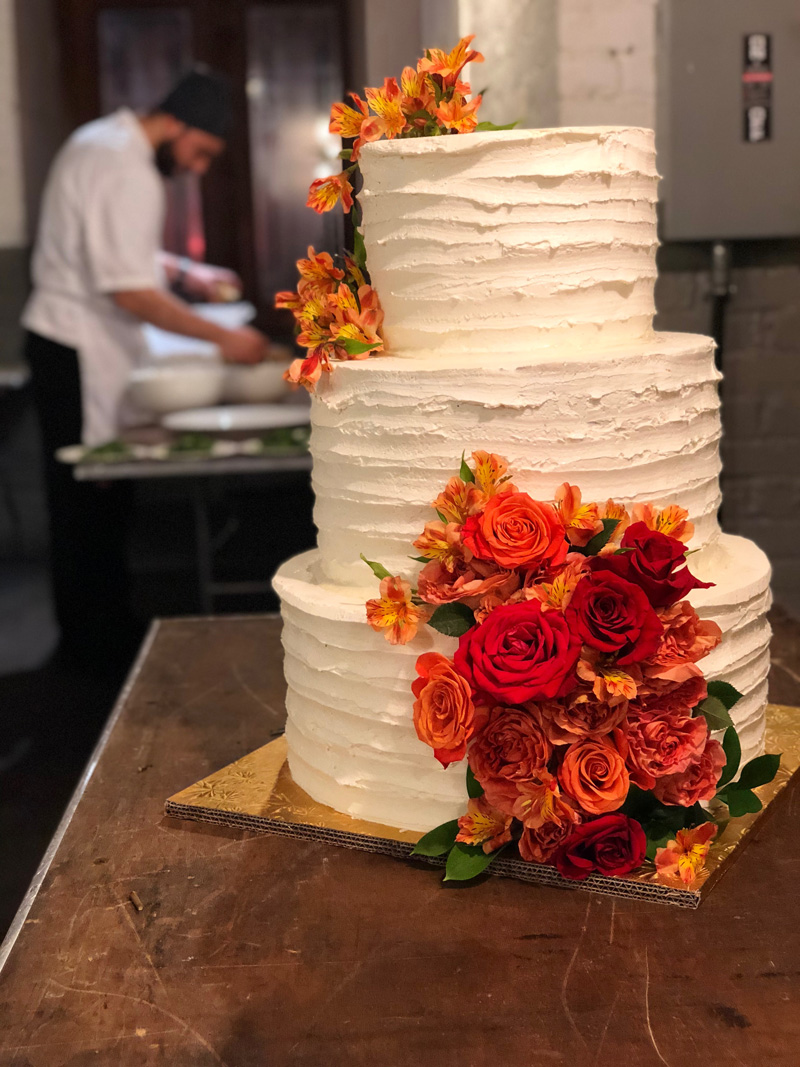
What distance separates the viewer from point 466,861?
4.02 feet

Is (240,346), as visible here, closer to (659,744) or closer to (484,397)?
(484,397)

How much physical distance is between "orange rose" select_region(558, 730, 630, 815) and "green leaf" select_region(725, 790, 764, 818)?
194 millimetres

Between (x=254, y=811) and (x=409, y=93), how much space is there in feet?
2.81

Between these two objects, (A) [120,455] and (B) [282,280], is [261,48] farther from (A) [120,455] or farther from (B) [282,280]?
(A) [120,455]

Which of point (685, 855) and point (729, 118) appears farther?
point (729, 118)

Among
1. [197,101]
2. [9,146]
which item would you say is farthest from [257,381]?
[9,146]

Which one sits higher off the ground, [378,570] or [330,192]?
[330,192]

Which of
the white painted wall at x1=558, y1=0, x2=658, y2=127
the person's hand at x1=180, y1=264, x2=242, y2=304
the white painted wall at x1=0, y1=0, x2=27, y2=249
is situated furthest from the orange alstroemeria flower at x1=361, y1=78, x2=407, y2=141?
the white painted wall at x1=0, y1=0, x2=27, y2=249

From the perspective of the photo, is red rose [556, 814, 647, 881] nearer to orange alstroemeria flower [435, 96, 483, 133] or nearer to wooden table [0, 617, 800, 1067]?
wooden table [0, 617, 800, 1067]

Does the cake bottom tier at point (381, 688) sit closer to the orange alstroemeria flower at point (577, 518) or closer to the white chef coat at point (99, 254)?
the orange alstroemeria flower at point (577, 518)

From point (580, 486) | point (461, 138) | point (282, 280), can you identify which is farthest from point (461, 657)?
point (282, 280)

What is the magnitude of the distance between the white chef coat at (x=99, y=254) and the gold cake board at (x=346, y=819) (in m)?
2.22

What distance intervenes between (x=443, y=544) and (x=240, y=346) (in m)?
2.54

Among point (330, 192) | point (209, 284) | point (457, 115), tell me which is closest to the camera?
point (457, 115)
